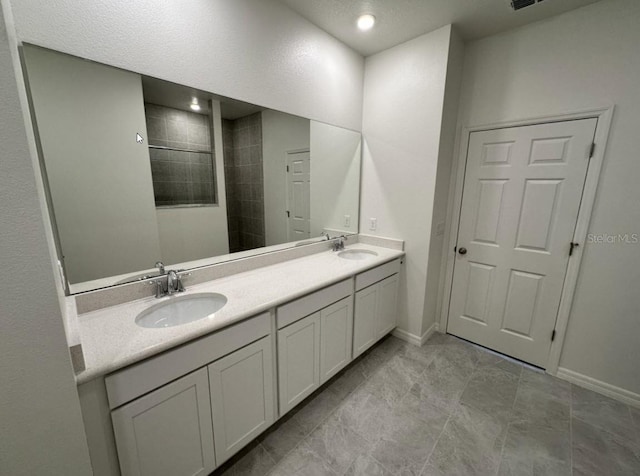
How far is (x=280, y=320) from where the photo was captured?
141 cm

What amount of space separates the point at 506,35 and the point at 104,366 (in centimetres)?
312

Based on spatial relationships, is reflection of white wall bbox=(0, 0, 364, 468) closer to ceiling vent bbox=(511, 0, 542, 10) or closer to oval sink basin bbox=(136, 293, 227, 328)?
oval sink basin bbox=(136, 293, 227, 328)

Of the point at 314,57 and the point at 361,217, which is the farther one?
the point at 361,217

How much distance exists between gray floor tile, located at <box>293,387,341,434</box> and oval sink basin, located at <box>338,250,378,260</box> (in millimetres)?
1073

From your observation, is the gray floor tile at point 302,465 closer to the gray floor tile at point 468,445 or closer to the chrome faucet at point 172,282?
the gray floor tile at point 468,445

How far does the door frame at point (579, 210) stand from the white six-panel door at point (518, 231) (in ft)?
0.11

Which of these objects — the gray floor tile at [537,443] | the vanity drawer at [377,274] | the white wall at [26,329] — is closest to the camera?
the white wall at [26,329]

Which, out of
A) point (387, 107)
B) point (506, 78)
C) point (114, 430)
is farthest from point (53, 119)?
point (506, 78)

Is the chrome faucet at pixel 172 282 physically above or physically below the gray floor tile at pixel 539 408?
above

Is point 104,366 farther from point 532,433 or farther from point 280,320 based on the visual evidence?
point 532,433

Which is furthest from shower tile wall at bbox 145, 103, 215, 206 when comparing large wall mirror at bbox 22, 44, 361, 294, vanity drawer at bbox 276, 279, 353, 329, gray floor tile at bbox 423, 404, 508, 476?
gray floor tile at bbox 423, 404, 508, 476

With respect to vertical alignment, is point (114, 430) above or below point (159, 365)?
below

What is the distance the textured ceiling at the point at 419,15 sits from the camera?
1735 millimetres

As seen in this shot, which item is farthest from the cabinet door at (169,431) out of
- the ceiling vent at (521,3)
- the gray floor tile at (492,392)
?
the ceiling vent at (521,3)
